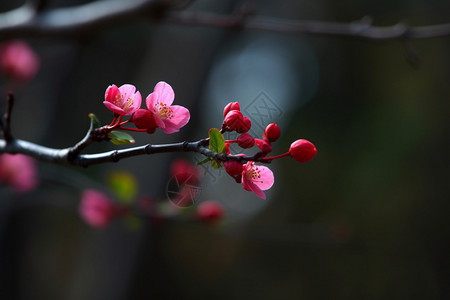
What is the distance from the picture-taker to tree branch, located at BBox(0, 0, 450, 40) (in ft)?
4.19

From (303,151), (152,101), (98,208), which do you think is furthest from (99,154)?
(98,208)

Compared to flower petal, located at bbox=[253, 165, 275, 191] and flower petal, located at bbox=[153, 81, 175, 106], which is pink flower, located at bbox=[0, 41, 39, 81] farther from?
flower petal, located at bbox=[253, 165, 275, 191]

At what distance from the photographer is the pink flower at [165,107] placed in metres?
0.62

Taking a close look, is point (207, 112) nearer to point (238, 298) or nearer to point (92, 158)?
point (92, 158)

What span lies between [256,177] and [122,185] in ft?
3.27

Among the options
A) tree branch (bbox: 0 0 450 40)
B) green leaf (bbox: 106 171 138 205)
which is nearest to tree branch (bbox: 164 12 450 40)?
tree branch (bbox: 0 0 450 40)

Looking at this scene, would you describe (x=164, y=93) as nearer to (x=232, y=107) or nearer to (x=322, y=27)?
(x=232, y=107)

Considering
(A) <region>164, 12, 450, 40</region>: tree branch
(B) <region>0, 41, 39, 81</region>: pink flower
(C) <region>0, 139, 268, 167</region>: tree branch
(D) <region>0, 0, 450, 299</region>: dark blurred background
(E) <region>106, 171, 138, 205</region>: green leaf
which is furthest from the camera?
(D) <region>0, 0, 450, 299</region>: dark blurred background

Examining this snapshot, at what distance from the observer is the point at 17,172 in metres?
1.64

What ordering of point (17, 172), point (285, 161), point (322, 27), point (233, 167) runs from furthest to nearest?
1. point (285, 161)
2. point (17, 172)
3. point (322, 27)
4. point (233, 167)

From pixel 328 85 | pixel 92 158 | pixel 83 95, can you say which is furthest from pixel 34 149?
pixel 328 85

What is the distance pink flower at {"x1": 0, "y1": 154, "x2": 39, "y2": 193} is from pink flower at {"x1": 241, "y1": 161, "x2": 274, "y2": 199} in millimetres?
1388

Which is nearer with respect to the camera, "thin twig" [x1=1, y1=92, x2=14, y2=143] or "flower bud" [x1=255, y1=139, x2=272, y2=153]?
"flower bud" [x1=255, y1=139, x2=272, y2=153]

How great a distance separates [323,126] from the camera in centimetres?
492
